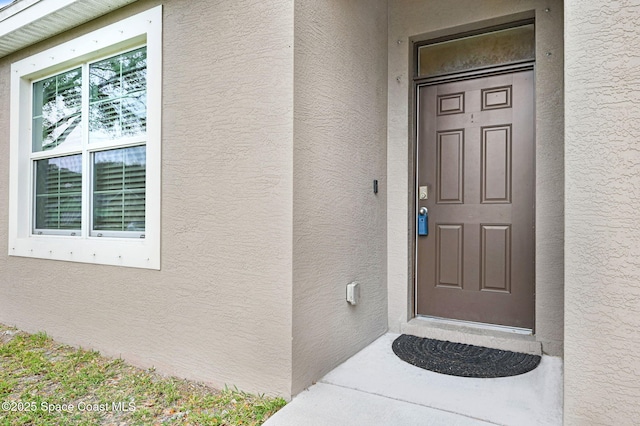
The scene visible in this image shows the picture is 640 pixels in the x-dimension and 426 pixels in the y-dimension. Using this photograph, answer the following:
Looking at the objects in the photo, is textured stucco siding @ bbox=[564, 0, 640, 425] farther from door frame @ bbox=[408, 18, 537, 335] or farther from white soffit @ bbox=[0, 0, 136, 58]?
white soffit @ bbox=[0, 0, 136, 58]

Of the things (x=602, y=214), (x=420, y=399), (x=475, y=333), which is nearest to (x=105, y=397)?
(x=420, y=399)

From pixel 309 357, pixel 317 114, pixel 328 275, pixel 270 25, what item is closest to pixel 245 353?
pixel 309 357

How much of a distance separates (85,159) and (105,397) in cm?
200

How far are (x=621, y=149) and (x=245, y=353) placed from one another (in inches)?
87.6

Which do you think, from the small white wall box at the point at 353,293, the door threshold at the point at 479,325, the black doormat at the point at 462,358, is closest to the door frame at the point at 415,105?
the door threshold at the point at 479,325

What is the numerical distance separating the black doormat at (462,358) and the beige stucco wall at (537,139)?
0.96ft

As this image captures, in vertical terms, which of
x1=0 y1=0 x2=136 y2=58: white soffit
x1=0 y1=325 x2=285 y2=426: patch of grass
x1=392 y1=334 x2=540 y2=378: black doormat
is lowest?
x1=0 y1=325 x2=285 y2=426: patch of grass

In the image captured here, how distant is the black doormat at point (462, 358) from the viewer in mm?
2502

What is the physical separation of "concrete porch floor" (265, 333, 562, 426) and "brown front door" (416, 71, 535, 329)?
2.16ft

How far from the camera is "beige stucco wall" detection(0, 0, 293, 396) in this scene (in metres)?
2.28

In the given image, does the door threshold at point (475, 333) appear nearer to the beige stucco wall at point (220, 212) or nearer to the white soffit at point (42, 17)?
the beige stucco wall at point (220, 212)

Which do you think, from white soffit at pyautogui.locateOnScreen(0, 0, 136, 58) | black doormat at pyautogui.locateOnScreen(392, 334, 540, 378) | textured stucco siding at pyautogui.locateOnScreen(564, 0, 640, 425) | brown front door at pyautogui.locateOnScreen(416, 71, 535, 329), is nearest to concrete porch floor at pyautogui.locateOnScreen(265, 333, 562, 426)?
black doormat at pyautogui.locateOnScreen(392, 334, 540, 378)

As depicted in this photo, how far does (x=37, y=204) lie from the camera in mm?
3902

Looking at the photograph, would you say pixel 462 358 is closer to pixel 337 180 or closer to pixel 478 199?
pixel 478 199
